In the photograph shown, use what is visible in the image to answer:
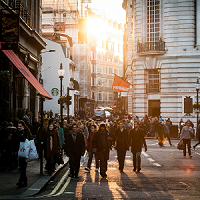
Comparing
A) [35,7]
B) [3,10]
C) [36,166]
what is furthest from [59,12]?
[36,166]

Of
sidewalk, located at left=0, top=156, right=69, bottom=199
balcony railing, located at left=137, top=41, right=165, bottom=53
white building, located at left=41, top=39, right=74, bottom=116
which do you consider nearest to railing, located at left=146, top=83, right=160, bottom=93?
balcony railing, located at left=137, top=41, right=165, bottom=53

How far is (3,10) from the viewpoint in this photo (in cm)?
1652

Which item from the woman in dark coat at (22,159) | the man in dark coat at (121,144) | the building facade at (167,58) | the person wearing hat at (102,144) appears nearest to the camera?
the woman in dark coat at (22,159)

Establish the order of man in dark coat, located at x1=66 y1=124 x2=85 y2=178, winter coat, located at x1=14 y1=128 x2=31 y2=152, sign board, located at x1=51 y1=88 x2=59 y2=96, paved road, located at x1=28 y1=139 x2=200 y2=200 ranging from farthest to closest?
sign board, located at x1=51 y1=88 x2=59 y2=96 → man in dark coat, located at x1=66 y1=124 x2=85 y2=178 → winter coat, located at x1=14 y1=128 x2=31 y2=152 → paved road, located at x1=28 y1=139 x2=200 y2=200

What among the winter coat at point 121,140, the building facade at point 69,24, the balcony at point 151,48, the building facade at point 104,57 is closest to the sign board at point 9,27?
the winter coat at point 121,140

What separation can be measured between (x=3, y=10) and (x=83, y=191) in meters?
10.3

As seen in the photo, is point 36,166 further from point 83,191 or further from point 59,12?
point 59,12

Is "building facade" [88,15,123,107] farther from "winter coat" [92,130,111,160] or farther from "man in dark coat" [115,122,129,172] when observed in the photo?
"winter coat" [92,130,111,160]

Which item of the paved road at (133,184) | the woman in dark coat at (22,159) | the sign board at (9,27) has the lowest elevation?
the paved road at (133,184)

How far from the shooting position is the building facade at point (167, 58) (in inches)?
1359

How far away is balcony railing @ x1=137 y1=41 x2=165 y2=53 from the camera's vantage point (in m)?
35.3

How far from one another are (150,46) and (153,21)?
2.64 m

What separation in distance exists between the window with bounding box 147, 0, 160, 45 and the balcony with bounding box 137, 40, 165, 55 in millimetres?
458

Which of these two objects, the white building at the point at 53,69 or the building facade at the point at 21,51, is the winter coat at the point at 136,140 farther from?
the white building at the point at 53,69
